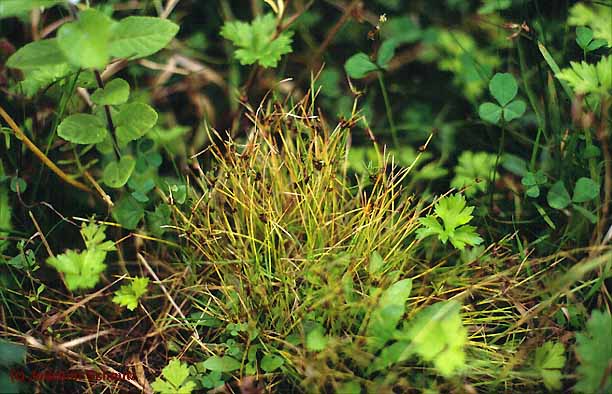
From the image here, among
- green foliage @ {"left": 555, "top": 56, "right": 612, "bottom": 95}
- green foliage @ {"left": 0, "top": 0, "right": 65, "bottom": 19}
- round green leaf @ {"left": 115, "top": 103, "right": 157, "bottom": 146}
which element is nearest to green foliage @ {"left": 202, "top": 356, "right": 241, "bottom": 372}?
round green leaf @ {"left": 115, "top": 103, "right": 157, "bottom": 146}

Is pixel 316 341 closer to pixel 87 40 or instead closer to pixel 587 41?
pixel 87 40

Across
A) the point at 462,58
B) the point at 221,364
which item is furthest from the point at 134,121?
the point at 462,58

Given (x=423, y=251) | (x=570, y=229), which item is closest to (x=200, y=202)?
(x=423, y=251)

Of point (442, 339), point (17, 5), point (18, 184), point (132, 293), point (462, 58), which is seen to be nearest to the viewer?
point (442, 339)

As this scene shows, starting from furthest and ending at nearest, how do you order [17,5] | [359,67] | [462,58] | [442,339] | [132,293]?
[462,58]
[359,67]
[132,293]
[17,5]
[442,339]

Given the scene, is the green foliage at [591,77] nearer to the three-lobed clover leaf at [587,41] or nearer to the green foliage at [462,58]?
the three-lobed clover leaf at [587,41]

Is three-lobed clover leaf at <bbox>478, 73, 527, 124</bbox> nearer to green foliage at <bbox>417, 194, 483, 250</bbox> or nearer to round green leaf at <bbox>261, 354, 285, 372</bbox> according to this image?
green foliage at <bbox>417, 194, 483, 250</bbox>

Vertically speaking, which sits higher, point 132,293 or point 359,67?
point 359,67
